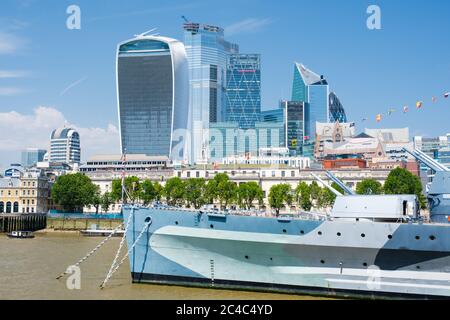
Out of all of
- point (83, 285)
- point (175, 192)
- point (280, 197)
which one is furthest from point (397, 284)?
point (175, 192)

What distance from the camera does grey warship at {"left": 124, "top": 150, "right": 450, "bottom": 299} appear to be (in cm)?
2936

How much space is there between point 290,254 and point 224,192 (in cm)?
7474

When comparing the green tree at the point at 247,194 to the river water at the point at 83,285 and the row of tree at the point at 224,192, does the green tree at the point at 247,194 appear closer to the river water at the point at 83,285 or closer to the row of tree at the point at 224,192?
the row of tree at the point at 224,192

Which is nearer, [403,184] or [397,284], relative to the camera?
[397,284]

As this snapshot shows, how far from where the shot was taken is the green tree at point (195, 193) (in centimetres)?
10594

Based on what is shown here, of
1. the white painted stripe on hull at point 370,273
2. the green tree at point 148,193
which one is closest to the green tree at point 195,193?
the green tree at point 148,193

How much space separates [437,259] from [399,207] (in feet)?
10.5

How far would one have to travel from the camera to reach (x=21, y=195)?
121500 millimetres

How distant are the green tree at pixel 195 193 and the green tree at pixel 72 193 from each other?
817 inches

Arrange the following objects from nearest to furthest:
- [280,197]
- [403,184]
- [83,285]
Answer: [83,285]
[403,184]
[280,197]

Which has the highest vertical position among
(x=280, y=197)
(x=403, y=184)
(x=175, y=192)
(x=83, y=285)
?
(x=403, y=184)

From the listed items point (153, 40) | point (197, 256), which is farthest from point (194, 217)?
point (153, 40)

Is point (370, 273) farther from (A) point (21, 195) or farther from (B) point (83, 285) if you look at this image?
(A) point (21, 195)

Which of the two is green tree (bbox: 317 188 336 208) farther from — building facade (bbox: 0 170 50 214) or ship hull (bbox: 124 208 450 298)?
ship hull (bbox: 124 208 450 298)
